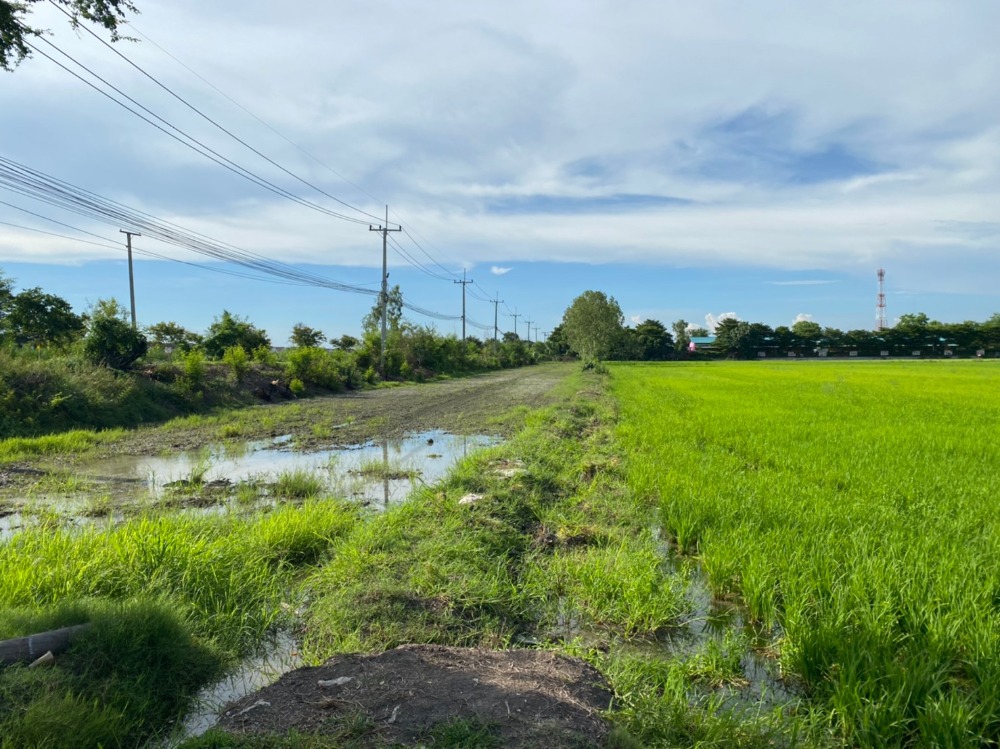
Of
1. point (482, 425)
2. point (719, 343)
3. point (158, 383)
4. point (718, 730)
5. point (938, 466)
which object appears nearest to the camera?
point (718, 730)

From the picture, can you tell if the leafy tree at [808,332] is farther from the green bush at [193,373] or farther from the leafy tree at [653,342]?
the green bush at [193,373]

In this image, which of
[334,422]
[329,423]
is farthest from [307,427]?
[334,422]

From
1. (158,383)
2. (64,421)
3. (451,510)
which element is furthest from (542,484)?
(158,383)

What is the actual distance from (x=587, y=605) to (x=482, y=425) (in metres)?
10.2

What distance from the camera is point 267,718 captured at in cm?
239

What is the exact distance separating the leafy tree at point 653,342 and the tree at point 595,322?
42.6ft

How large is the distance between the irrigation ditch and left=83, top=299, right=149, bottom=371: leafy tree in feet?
31.2

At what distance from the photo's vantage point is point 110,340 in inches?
603

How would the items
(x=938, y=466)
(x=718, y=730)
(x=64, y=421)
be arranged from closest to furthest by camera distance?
(x=718, y=730) → (x=938, y=466) → (x=64, y=421)

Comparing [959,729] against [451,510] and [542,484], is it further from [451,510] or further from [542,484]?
[542,484]

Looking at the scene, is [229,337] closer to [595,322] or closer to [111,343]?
[111,343]

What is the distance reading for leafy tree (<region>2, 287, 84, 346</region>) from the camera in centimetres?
1848

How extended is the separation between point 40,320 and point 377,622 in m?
21.7

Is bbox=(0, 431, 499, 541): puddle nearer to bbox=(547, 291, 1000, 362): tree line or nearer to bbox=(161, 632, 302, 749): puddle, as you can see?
bbox=(161, 632, 302, 749): puddle
